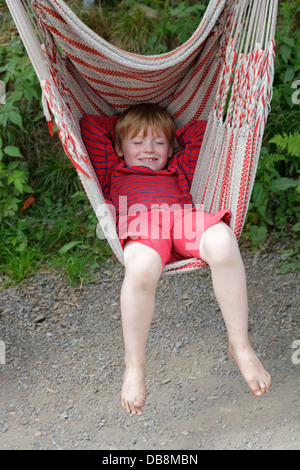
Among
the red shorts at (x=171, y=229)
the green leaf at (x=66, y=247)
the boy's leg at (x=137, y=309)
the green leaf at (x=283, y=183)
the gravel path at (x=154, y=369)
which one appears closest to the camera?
the boy's leg at (x=137, y=309)

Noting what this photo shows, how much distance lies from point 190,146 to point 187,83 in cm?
26

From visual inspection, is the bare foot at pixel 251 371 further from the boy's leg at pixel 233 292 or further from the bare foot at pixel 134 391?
the bare foot at pixel 134 391

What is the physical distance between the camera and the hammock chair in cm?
196

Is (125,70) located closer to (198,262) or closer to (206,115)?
(206,115)

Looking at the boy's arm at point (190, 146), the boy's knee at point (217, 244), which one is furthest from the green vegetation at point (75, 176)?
the boy's knee at point (217, 244)

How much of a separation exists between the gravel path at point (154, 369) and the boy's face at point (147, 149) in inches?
32.0

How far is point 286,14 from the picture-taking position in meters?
3.20

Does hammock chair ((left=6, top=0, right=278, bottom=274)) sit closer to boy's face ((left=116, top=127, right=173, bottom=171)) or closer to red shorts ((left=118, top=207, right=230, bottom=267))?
red shorts ((left=118, top=207, right=230, bottom=267))

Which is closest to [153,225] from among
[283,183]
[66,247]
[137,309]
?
[137,309]

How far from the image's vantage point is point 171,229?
2.04m

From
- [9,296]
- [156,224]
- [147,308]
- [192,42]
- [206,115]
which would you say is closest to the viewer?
[147,308]

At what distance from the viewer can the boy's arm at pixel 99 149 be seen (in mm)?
2334

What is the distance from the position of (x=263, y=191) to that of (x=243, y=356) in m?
1.39

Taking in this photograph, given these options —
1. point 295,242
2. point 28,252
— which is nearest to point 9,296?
point 28,252
